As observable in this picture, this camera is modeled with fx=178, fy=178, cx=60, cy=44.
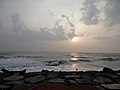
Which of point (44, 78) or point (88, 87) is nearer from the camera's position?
point (88, 87)

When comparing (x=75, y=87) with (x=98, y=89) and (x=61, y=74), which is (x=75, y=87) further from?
(x=61, y=74)

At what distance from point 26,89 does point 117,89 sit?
16.3 feet

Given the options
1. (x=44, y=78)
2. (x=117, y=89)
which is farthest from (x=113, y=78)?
(x=44, y=78)

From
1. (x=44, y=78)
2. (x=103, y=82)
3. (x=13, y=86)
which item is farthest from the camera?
(x=44, y=78)

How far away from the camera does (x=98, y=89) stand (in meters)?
9.91

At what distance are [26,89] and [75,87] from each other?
9.02 feet

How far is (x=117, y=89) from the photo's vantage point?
977 centimetres

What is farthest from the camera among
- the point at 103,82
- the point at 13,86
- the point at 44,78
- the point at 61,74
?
the point at 61,74

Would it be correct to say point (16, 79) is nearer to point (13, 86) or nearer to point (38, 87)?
point (13, 86)

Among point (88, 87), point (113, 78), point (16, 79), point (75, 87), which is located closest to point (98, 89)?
point (88, 87)

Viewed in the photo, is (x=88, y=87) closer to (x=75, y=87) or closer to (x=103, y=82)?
(x=75, y=87)

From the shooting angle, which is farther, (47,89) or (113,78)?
(113,78)

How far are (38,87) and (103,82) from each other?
452 centimetres

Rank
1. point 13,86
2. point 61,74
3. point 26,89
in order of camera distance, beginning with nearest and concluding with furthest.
A: point 26,89 < point 13,86 < point 61,74
